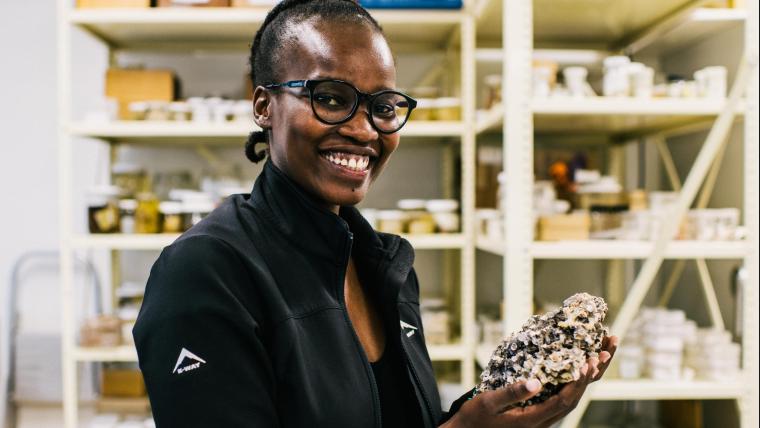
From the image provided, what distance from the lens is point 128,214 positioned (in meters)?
2.47

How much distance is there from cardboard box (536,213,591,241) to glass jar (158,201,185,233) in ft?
4.48

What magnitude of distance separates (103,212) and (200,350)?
6.56ft

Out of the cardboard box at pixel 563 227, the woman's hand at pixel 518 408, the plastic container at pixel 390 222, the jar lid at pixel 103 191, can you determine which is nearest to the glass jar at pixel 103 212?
the jar lid at pixel 103 191

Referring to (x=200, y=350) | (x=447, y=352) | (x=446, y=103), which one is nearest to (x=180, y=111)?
(x=446, y=103)

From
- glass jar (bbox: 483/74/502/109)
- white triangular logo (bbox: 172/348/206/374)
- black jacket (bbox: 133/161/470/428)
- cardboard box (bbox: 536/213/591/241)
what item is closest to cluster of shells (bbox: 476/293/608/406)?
black jacket (bbox: 133/161/470/428)

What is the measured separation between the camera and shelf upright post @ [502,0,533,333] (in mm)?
1856

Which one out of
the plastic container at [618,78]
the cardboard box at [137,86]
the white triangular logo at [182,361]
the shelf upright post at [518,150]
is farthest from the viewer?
the cardboard box at [137,86]

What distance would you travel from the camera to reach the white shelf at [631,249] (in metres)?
1.92

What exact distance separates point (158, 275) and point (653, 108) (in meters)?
1.69

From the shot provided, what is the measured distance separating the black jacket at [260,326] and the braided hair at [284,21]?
0.44ft

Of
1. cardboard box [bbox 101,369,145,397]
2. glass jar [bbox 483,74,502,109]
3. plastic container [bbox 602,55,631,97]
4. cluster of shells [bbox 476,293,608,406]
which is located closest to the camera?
cluster of shells [bbox 476,293,608,406]

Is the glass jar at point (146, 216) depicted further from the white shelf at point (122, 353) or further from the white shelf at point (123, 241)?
the white shelf at point (122, 353)

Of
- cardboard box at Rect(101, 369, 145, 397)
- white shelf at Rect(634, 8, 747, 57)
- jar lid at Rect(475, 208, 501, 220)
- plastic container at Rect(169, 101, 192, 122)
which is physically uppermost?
white shelf at Rect(634, 8, 747, 57)

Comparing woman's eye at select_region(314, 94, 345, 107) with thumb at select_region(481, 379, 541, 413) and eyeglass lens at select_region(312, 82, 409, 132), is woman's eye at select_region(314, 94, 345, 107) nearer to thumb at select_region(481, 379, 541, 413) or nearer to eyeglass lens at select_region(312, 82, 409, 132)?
eyeglass lens at select_region(312, 82, 409, 132)
